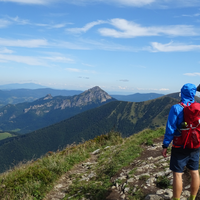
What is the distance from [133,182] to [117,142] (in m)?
8.00

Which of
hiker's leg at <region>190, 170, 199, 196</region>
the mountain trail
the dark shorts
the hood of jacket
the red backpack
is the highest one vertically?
the hood of jacket

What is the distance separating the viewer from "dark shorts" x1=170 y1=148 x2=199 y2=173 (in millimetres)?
4281

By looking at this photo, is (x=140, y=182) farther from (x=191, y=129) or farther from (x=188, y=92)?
(x=188, y=92)

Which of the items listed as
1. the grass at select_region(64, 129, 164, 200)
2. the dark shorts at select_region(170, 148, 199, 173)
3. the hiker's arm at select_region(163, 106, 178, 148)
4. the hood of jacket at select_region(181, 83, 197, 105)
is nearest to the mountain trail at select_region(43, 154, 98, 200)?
the grass at select_region(64, 129, 164, 200)

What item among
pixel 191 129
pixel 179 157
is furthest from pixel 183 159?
pixel 191 129

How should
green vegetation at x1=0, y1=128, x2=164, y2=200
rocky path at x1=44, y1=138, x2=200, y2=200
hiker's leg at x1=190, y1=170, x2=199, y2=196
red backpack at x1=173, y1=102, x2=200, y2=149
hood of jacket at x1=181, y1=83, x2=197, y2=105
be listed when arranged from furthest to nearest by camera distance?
green vegetation at x1=0, y1=128, x2=164, y2=200
rocky path at x1=44, y1=138, x2=200, y2=200
hood of jacket at x1=181, y1=83, x2=197, y2=105
hiker's leg at x1=190, y1=170, x2=199, y2=196
red backpack at x1=173, y1=102, x2=200, y2=149

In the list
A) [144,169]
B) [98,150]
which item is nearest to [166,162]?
[144,169]

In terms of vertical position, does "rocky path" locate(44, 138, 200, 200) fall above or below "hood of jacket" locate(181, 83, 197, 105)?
below

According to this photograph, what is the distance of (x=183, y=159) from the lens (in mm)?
4305

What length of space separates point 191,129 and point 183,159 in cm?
77

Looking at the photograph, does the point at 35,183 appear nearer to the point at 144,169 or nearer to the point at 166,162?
the point at 144,169

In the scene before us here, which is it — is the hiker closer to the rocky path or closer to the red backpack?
the red backpack

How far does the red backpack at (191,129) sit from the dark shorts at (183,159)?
16 cm

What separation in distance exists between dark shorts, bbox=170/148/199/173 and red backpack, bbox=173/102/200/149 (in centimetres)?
16
